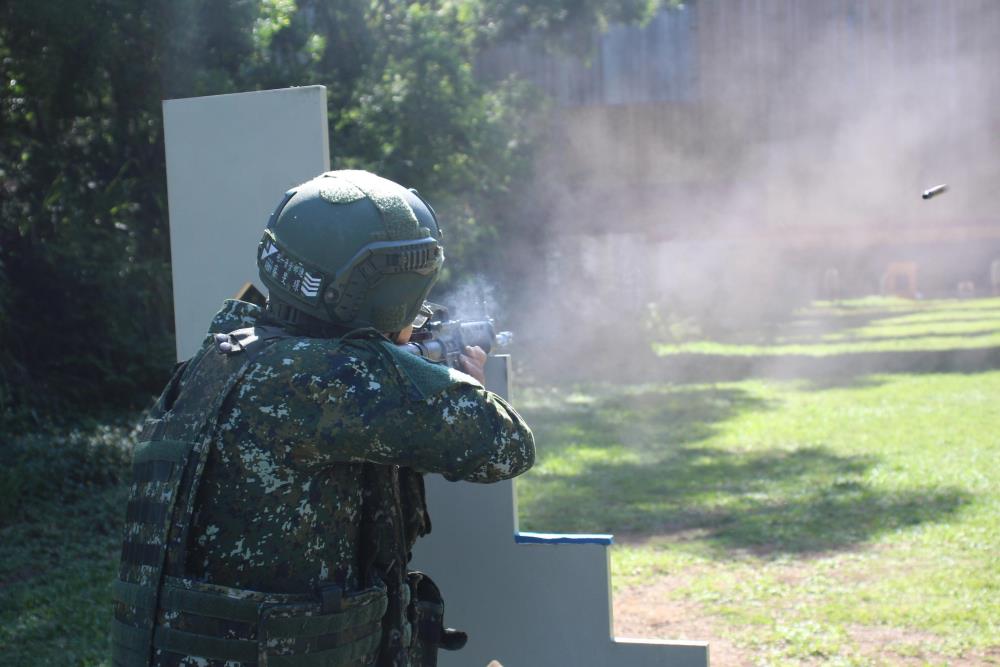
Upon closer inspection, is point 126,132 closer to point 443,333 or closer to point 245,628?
point 443,333

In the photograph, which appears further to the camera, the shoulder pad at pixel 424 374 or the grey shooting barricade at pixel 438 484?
the grey shooting barricade at pixel 438 484

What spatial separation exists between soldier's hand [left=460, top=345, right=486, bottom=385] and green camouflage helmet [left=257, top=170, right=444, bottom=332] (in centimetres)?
33

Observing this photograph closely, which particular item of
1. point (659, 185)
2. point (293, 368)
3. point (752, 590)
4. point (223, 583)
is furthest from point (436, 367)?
point (659, 185)

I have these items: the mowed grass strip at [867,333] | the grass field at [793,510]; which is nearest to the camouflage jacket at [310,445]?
the grass field at [793,510]

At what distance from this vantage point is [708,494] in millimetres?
6660

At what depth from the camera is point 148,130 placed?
25.2ft

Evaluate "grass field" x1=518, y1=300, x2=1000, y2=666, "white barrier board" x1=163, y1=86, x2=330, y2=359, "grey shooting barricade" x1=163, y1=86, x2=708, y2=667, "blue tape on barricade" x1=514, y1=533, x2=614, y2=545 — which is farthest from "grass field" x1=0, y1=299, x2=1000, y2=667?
"white barrier board" x1=163, y1=86, x2=330, y2=359

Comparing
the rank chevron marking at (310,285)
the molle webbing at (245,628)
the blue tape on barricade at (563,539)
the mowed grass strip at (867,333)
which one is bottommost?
the mowed grass strip at (867,333)

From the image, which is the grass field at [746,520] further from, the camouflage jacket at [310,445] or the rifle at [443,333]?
the camouflage jacket at [310,445]

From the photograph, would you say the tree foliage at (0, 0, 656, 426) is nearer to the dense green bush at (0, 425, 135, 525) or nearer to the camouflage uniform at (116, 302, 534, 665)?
the dense green bush at (0, 425, 135, 525)

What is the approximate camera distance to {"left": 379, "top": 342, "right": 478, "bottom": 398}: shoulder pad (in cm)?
181

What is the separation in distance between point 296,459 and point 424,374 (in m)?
0.27

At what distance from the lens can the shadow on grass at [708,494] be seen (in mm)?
5703

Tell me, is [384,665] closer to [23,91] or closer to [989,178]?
[23,91]
